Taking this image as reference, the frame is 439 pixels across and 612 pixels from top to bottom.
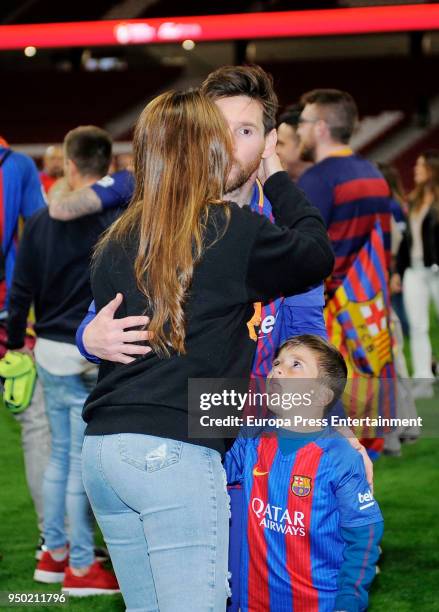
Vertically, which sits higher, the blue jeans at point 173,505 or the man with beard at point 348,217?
the man with beard at point 348,217

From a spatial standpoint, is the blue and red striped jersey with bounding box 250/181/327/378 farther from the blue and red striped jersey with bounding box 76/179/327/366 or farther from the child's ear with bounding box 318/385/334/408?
the child's ear with bounding box 318/385/334/408

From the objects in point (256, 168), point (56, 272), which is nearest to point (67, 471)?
point (56, 272)

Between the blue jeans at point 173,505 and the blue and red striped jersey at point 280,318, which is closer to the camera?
the blue jeans at point 173,505

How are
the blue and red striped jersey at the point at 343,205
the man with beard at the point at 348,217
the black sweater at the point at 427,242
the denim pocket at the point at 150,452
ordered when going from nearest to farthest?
the denim pocket at the point at 150,452 → the man with beard at the point at 348,217 → the blue and red striped jersey at the point at 343,205 → the black sweater at the point at 427,242

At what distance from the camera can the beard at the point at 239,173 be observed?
2232 mm

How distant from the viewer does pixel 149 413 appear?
1.92 metres

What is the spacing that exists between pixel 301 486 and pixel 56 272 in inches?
Result: 63.5

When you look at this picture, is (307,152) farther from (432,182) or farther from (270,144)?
(432,182)

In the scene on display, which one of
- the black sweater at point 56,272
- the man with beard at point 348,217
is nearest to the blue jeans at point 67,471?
the black sweater at point 56,272

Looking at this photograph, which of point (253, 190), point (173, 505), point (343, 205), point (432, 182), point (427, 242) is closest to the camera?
point (173, 505)

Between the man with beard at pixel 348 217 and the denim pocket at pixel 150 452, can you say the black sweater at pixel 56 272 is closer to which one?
the man with beard at pixel 348 217

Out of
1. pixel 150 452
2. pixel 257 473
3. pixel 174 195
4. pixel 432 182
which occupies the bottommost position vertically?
pixel 257 473

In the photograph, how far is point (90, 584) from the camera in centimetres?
382

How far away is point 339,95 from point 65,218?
1.49 metres
